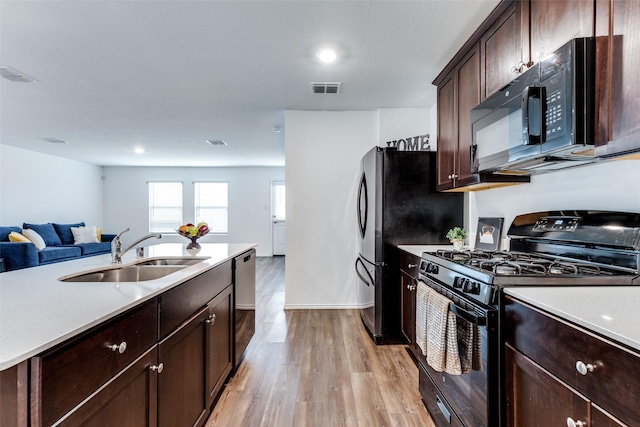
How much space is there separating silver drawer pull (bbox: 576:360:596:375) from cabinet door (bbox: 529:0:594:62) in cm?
119

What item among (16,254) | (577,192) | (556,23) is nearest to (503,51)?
(556,23)

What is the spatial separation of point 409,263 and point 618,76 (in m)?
1.63

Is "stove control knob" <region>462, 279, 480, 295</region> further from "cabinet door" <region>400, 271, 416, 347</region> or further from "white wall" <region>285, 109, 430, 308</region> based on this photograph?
"white wall" <region>285, 109, 430, 308</region>

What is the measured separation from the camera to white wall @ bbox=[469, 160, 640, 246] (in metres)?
1.35

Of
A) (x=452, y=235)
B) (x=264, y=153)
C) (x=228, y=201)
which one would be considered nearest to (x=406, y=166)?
(x=452, y=235)

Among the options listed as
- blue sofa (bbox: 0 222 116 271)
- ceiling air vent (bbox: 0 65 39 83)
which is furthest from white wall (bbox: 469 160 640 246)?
blue sofa (bbox: 0 222 116 271)

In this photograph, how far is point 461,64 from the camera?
2221 millimetres

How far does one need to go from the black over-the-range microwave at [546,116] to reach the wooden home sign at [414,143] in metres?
1.58

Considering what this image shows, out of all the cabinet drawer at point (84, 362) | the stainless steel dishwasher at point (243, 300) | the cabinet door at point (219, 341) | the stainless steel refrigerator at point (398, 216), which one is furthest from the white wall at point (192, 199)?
the cabinet drawer at point (84, 362)

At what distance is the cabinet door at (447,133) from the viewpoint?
91.7 inches

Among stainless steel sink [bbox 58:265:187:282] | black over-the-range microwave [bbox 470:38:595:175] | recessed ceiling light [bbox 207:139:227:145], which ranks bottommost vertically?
stainless steel sink [bbox 58:265:187:282]

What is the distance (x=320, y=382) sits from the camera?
7.04 feet

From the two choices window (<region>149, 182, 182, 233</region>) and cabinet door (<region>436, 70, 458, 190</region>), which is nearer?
cabinet door (<region>436, 70, 458, 190</region>)

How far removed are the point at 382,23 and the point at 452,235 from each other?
5.30 feet
